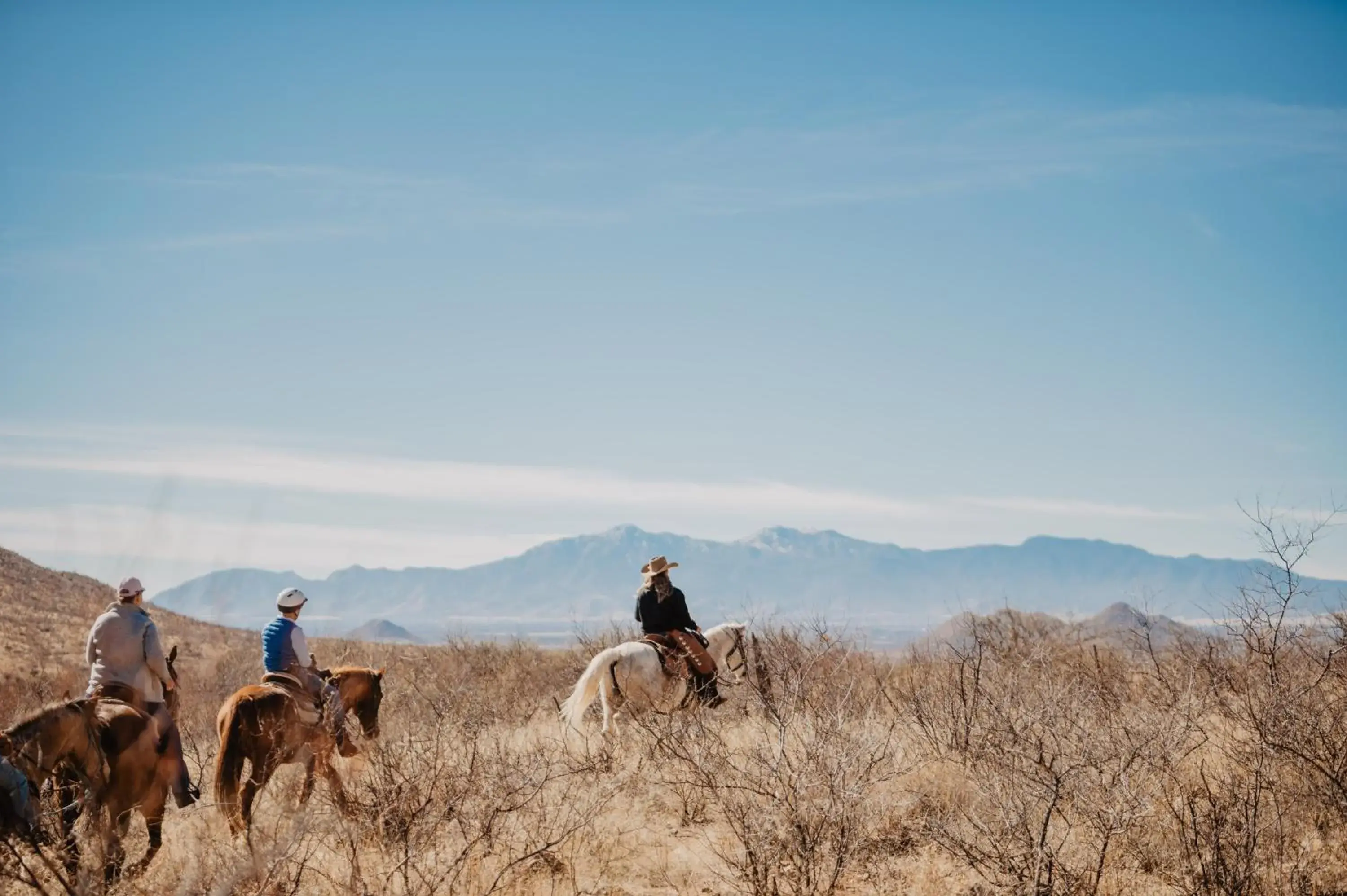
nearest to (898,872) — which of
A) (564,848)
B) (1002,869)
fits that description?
(1002,869)

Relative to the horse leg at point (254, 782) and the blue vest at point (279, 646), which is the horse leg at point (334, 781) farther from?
the blue vest at point (279, 646)

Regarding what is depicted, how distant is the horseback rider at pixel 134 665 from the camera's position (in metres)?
7.67

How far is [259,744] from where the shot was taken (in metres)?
8.10

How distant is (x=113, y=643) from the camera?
782 centimetres

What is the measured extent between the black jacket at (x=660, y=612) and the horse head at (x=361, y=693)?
3.32 meters

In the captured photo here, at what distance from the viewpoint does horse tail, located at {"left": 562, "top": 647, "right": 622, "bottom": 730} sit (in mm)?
11555

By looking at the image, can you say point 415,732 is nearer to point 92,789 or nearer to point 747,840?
point 92,789

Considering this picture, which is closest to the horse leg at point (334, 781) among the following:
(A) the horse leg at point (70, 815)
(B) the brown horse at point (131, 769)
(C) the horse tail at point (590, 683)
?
(B) the brown horse at point (131, 769)

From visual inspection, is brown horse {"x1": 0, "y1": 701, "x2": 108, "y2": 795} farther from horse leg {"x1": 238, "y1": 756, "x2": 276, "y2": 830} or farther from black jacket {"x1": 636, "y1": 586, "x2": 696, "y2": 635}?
black jacket {"x1": 636, "y1": 586, "x2": 696, "y2": 635}

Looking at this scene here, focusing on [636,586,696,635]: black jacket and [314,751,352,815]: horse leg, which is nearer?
[314,751,352,815]: horse leg

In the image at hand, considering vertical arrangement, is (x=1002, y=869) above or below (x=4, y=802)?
below

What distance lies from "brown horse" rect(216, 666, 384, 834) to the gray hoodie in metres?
0.65

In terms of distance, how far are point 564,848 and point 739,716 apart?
5776mm

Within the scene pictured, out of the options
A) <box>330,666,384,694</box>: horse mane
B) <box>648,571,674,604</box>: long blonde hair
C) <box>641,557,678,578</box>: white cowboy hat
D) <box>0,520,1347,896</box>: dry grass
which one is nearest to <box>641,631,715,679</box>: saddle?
<box>648,571,674,604</box>: long blonde hair
